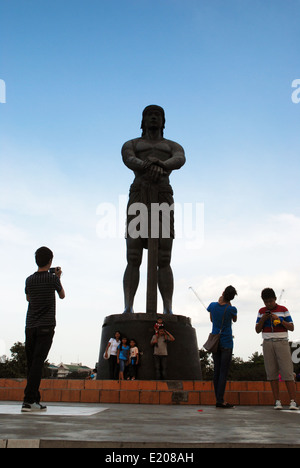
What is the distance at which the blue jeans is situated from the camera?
5.91m

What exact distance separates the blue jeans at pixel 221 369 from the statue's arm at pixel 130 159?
Answer: 532cm

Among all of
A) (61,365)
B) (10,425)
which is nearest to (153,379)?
(10,425)

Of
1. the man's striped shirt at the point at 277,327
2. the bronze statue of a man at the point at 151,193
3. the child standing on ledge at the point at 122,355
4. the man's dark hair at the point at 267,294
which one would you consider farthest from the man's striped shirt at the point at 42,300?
the bronze statue of a man at the point at 151,193

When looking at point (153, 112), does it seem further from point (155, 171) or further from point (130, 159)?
point (155, 171)

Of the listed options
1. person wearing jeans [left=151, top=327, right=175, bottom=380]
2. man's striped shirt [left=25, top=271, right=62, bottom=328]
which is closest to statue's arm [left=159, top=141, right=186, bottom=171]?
person wearing jeans [left=151, top=327, right=175, bottom=380]

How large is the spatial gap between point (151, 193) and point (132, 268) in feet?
5.89

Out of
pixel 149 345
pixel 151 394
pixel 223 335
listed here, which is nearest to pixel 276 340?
pixel 223 335

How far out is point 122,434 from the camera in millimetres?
2613

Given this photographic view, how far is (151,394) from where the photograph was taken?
7.20 metres

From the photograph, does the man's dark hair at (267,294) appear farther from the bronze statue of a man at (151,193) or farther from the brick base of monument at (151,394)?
the bronze statue of a man at (151,193)

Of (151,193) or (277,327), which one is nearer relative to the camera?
(277,327)

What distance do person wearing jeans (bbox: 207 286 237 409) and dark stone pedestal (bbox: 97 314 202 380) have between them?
10.5ft

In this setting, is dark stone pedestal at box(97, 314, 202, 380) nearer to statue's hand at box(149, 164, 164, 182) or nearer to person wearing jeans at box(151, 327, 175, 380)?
person wearing jeans at box(151, 327, 175, 380)
